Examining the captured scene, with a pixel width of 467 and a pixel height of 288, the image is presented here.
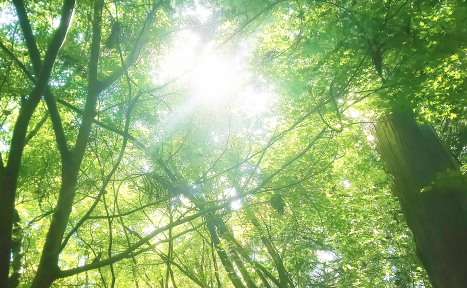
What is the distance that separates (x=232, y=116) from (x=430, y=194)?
281 centimetres

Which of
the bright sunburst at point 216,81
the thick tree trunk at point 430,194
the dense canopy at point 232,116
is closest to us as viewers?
the dense canopy at point 232,116

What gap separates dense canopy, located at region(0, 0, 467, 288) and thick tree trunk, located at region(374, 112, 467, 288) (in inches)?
0.6

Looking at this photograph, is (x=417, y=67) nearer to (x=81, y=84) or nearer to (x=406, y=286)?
(x=81, y=84)

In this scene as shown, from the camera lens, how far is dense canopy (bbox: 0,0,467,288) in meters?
2.50

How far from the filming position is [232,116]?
4.39 metres

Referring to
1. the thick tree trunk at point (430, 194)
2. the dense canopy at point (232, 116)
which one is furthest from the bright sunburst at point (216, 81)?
the thick tree trunk at point (430, 194)

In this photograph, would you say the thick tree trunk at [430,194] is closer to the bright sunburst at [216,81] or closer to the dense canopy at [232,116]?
the dense canopy at [232,116]

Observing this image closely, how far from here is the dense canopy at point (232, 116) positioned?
8.20ft

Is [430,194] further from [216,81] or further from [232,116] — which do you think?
[216,81]

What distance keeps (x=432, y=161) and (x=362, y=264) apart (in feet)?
14.0

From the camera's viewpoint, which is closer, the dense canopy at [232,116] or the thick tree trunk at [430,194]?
the dense canopy at [232,116]


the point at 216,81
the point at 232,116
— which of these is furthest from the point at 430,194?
the point at 216,81

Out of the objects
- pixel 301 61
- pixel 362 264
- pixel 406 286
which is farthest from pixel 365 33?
pixel 406 286

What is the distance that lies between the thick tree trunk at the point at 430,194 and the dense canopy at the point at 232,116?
2 cm
